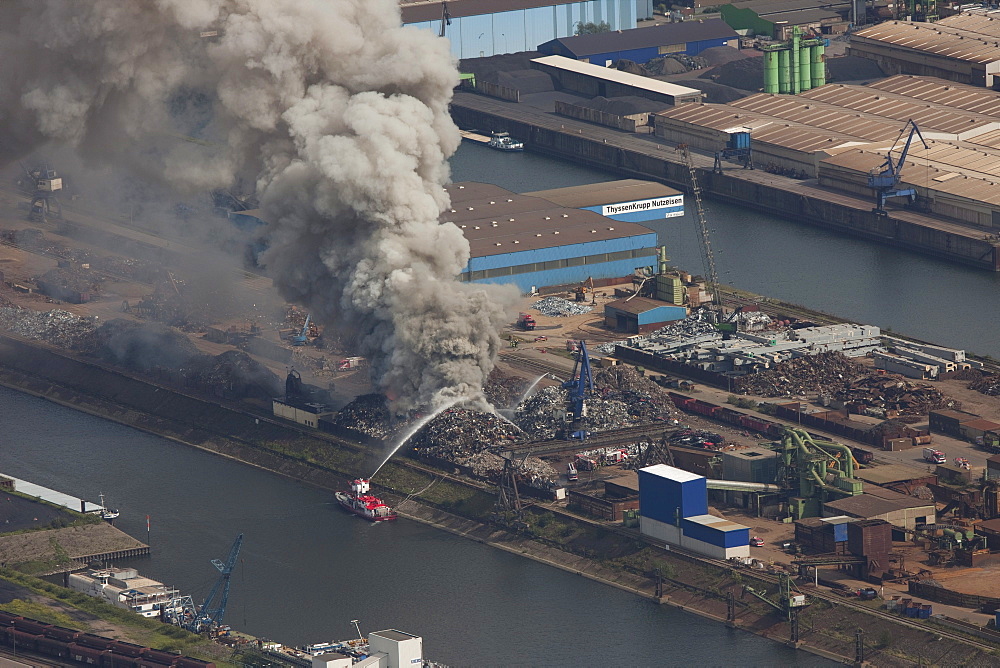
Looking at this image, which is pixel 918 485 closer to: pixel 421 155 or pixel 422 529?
pixel 422 529

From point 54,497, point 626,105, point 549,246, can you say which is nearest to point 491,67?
point 626,105

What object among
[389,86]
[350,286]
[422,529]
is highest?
[389,86]

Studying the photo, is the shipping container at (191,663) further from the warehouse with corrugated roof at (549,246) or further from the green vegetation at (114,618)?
the warehouse with corrugated roof at (549,246)

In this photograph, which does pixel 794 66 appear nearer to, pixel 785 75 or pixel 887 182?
pixel 785 75

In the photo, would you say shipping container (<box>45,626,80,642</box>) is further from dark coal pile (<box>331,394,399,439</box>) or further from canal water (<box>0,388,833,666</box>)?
dark coal pile (<box>331,394,399,439</box>)

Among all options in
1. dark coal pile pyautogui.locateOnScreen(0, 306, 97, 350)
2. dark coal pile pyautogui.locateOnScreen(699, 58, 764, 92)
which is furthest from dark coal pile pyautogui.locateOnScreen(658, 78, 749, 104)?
dark coal pile pyautogui.locateOnScreen(0, 306, 97, 350)

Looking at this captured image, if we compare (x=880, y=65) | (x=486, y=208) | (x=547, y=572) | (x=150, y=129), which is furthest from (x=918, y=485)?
(x=880, y=65)

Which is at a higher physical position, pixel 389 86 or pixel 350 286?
pixel 389 86
